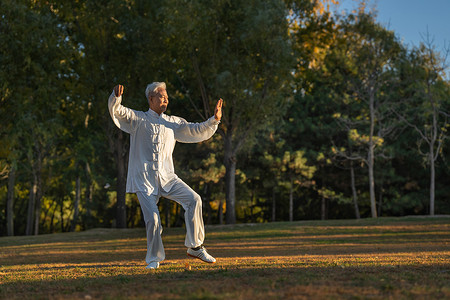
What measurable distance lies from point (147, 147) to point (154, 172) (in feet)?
1.27

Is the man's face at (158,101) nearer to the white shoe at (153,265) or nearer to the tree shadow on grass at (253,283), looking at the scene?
the white shoe at (153,265)

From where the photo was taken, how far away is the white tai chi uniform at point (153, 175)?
770cm

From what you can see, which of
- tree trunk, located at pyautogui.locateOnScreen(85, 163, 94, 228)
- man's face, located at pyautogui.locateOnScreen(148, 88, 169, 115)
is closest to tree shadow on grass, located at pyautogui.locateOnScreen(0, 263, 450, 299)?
man's face, located at pyautogui.locateOnScreen(148, 88, 169, 115)

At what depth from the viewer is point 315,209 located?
4247cm

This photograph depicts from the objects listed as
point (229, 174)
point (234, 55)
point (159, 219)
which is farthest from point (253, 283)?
point (229, 174)

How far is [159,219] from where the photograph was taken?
25.8 ft

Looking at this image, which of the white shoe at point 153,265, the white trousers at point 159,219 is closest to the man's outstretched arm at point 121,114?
the white trousers at point 159,219

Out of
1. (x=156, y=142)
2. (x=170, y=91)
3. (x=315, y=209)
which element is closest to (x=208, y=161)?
(x=170, y=91)

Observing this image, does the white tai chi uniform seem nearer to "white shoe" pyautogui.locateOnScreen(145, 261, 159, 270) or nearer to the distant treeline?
"white shoe" pyautogui.locateOnScreen(145, 261, 159, 270)

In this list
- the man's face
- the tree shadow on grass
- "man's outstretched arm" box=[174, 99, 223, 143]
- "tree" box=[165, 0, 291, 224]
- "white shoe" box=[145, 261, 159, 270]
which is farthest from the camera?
"tree" box=[165, 0, 291, 224]

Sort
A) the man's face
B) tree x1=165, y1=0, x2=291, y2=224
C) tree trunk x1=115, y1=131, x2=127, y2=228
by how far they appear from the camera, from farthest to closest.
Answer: tree trunk x1=115, y1=131, x2=127, y2=228, tree x1=165, y1=0, x2=291, y2=224, the man's face

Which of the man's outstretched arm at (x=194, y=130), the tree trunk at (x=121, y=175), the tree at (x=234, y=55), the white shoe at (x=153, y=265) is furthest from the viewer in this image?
the tree trunk at (x=121, y=175)

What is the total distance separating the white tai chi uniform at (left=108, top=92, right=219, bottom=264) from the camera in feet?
25.3

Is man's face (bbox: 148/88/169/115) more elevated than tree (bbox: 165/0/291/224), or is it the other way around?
tree (bbox: 165/0/291/224)
